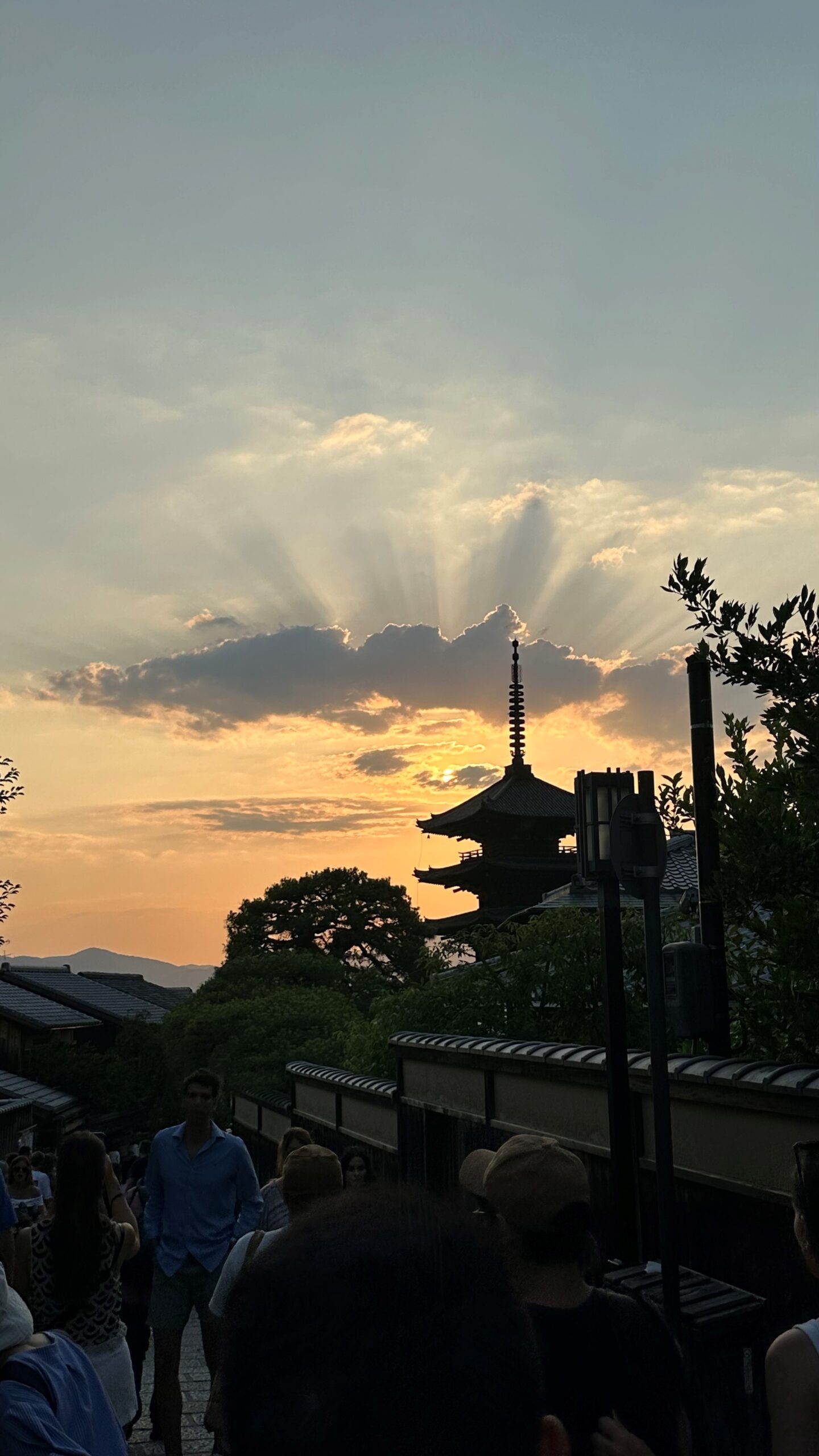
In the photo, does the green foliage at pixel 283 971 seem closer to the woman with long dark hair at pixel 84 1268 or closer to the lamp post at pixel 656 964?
the lamp post at pixel 656 964

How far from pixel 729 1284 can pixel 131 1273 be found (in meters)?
3.75

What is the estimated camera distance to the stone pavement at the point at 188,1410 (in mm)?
6738

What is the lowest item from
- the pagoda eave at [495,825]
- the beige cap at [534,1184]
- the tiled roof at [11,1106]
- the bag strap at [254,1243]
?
the tiled roof at [11,1106]

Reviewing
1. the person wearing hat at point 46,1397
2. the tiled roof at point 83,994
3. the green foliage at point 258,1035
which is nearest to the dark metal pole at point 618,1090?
the person wearing hat at point 46,1397

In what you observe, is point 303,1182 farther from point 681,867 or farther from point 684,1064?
point 681,867

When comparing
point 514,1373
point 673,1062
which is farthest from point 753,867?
point 514,1373

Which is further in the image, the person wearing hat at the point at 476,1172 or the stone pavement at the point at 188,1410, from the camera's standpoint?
the stone pavement at the point at 188,1410

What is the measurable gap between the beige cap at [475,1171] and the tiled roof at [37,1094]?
30.3m

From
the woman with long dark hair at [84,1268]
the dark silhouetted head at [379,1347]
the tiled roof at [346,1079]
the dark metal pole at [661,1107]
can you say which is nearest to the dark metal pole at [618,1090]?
the dark metal pole at [661,1107]

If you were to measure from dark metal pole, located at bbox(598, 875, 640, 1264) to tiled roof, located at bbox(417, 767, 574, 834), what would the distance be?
40.8 m

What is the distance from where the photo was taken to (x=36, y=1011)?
4297cm

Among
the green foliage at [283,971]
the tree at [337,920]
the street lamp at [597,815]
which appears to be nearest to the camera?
the street lamp at [597,815]

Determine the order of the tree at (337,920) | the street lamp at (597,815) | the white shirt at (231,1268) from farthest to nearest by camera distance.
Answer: the tree at (337,920), the street lamp at (597,815), the white shirt at (231,1268)

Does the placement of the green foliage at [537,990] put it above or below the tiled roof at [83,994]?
above
